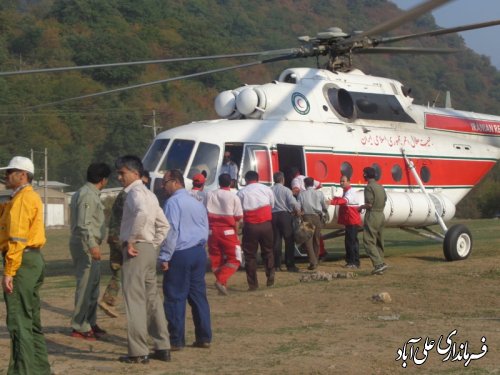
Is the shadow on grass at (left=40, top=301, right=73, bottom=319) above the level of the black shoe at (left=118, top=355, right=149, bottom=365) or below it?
below

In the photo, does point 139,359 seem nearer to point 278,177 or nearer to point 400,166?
point 278,177

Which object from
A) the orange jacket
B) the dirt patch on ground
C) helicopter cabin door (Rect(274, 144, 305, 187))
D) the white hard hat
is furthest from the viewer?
helicopter cabin door (Rect(274, 144, 305, 187))

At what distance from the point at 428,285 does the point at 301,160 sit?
4234 mm

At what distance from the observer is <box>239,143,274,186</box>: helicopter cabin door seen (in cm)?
1578

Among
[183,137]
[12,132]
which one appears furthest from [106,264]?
[12,132]

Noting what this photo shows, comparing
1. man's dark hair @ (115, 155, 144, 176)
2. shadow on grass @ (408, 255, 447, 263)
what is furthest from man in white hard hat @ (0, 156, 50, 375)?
shadow on grass @ (408, 255, 447, 263)

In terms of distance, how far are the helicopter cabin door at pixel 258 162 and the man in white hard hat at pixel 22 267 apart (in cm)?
816

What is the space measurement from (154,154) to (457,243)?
213 inches

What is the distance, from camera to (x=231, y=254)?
1287cm

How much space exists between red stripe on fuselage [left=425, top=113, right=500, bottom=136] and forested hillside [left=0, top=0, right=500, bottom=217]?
3296cm

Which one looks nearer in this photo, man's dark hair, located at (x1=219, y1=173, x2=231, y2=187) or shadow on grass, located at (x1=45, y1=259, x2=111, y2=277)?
man's dark hair, located at (x1=219, y1=173, x2=231, y2=187)

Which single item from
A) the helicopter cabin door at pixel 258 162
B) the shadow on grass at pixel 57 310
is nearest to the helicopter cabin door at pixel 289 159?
the helicopter cabin door at pixel 258 162

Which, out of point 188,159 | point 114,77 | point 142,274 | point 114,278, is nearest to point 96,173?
point 114,278

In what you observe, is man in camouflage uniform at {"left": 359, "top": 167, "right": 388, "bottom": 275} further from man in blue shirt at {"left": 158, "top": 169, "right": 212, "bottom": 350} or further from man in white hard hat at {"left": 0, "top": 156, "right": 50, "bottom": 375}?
man in white hard hat at {"left": 0, "top": 156, "right": 50, "bottom": 375}
